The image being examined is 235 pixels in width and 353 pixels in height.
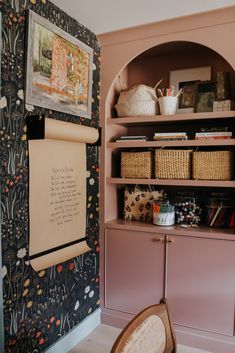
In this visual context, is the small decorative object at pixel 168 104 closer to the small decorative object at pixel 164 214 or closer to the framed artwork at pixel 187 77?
the framed artwork at pixel 187 77

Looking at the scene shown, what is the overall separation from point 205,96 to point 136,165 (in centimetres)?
72

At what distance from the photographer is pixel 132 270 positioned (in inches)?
89.2

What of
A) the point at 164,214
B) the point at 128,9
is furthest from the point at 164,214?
the point at 128,9

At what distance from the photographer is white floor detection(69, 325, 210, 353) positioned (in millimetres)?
2051

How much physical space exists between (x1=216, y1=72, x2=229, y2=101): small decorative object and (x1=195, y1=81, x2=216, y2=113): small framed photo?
0.14ft

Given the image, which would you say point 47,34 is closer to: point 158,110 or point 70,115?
point 70,115

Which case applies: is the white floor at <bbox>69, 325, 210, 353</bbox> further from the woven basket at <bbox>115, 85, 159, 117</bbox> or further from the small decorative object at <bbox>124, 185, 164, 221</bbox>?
the woven basket at <bbox>115, 85, 159, 117</bbox>

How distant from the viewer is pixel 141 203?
7.91 ft

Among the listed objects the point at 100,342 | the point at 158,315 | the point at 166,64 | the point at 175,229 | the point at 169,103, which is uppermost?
the point at 166,64

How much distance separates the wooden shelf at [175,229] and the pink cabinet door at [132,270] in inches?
1.6

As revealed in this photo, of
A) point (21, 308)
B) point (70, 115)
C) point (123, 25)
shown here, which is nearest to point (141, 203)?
point (70, 115)

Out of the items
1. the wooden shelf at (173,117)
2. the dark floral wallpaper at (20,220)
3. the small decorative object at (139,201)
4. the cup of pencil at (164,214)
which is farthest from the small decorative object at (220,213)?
the dark floral wallpaper at (20,220)

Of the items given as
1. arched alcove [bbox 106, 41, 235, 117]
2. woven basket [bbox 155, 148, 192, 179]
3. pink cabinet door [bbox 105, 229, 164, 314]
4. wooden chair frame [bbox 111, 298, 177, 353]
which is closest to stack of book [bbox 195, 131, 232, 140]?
woven basket [bbox 155, 148, 192, 179]

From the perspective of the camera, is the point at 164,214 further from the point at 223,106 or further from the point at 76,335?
the point at 76,335
